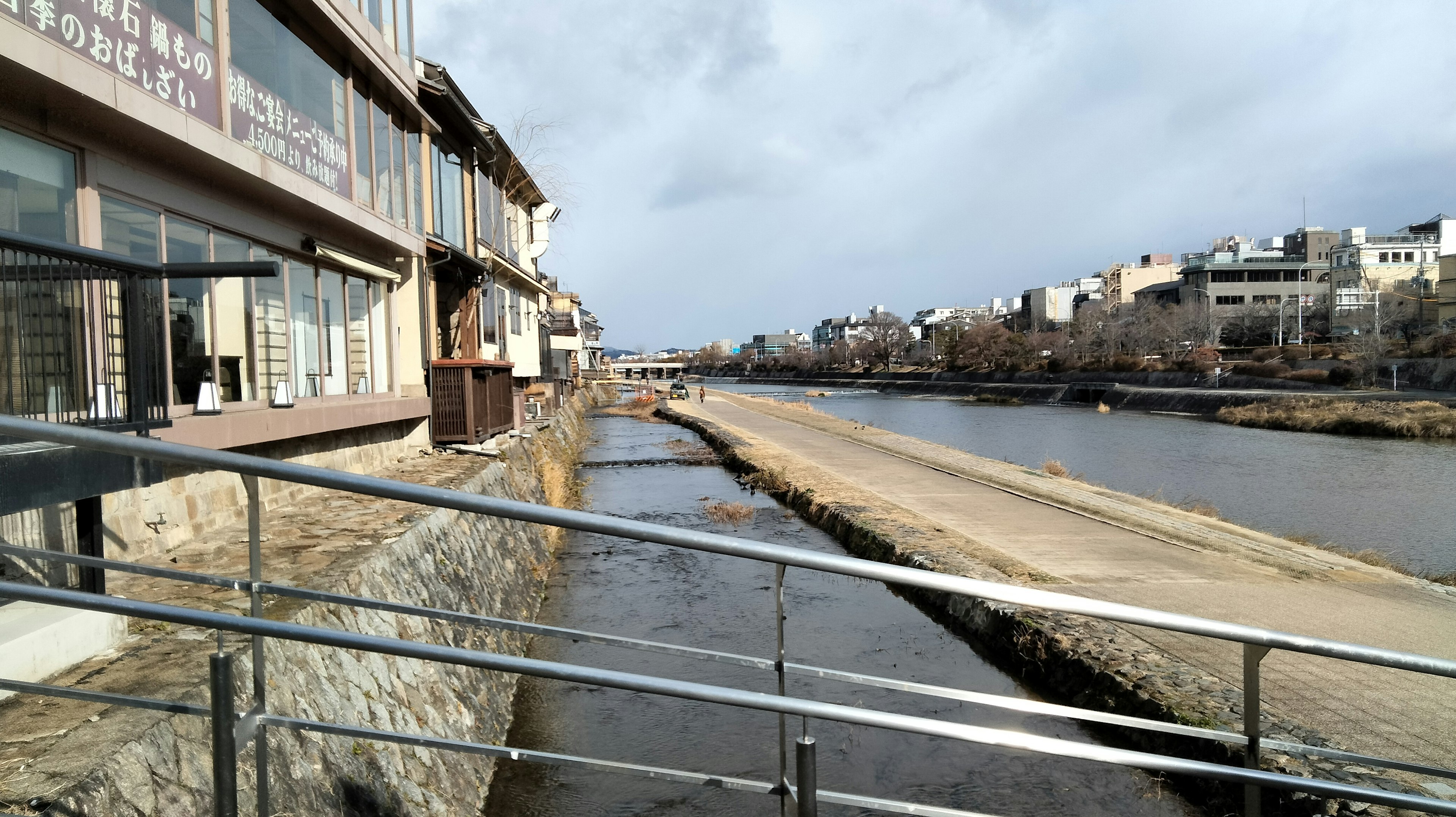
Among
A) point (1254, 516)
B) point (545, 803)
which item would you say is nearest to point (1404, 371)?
point (1254, 516)

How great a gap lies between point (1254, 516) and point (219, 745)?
78.0ft

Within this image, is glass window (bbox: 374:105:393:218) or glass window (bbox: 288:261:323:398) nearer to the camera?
glass window (bbox: 288:261:323:398)

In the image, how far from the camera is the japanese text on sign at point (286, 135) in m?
9.27

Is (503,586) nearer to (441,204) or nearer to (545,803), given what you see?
(545,803)

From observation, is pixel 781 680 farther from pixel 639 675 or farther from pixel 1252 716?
pixel 1252 716

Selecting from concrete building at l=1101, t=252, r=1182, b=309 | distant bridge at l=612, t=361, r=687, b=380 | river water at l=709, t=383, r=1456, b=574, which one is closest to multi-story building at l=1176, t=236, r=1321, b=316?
concrete building at l=1101, t=252, r=1182, b=309

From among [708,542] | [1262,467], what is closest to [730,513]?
[708,542]

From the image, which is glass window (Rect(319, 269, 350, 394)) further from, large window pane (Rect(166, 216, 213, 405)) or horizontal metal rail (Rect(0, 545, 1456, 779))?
horizontal metal rail (Rect(0, 545, 1456, 779))

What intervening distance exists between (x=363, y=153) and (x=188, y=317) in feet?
19.9

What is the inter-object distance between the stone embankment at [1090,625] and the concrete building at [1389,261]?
89.1 metres

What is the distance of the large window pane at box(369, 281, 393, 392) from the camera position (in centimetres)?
1451

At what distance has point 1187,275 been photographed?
374 feet

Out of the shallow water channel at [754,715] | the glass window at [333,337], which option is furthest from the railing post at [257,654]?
the glass window at [333,337]

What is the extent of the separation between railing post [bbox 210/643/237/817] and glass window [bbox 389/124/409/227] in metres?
13.4
